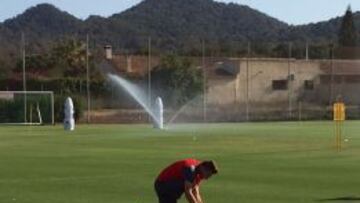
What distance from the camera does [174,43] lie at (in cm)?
16125

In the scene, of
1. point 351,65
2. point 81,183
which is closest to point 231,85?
point 351,65

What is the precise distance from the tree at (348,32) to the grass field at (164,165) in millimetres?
92829

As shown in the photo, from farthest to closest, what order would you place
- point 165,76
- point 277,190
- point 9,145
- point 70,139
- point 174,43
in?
point 174,43
point 165,76
point 70,139
point 9,145
point 277,190

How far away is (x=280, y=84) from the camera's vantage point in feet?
297

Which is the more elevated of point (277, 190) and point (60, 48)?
point (60, 48)

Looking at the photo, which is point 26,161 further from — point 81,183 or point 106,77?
point 106,77

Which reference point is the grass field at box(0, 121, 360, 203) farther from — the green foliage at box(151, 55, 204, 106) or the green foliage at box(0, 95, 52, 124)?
the green foliage at box(151, 55, 204, 106)

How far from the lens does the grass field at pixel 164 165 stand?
746 inches

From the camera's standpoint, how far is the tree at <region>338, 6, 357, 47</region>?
133438mm

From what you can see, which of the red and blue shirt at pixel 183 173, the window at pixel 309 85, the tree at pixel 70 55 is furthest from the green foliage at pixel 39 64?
the red and blue shirt at pixel 183 173

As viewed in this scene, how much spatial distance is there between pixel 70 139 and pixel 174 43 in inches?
4635

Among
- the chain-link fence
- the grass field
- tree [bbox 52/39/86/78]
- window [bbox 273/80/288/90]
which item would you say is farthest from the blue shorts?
tree [bbox 52/39/86/78]

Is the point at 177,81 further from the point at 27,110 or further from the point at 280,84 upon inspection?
the point at 27,110

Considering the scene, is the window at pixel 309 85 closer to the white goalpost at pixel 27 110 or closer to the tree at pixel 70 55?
the tree at pixel 70 55
